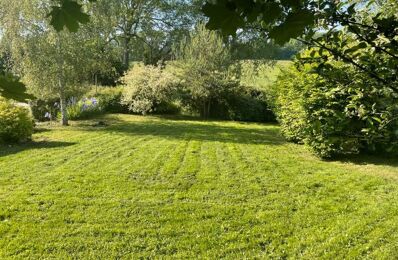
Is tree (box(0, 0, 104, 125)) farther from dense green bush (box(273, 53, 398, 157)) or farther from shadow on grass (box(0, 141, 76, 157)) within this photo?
dense green bush (box(273, 53, 398, 157))

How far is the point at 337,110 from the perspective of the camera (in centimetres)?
333

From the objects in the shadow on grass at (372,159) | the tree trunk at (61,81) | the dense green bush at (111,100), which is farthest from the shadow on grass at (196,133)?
the dense green bush at (111,100)

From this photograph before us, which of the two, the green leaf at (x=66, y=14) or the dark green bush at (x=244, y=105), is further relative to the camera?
the dark green bush at (x=244, y=105)

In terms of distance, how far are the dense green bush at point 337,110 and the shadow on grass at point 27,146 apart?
5.51m

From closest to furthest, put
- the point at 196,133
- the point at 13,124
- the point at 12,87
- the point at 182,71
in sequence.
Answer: the point at 12,87, the point at 13,124, the point at 196,133, the point at 182,71

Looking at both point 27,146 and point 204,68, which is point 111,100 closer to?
point 204,68

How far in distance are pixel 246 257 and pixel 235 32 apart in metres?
2.94

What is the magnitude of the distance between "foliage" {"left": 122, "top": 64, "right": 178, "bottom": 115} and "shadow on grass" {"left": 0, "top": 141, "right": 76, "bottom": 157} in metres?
7.27

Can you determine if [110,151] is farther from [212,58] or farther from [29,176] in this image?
[212,58]

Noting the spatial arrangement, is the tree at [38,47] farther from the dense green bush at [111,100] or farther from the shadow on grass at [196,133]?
the dense green bush at [111,100]

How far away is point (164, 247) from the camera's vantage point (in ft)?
12.2

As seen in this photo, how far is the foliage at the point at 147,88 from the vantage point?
16.2 m

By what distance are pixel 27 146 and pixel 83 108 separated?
652 cm

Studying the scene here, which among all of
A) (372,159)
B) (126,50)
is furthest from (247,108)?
(126,50)
